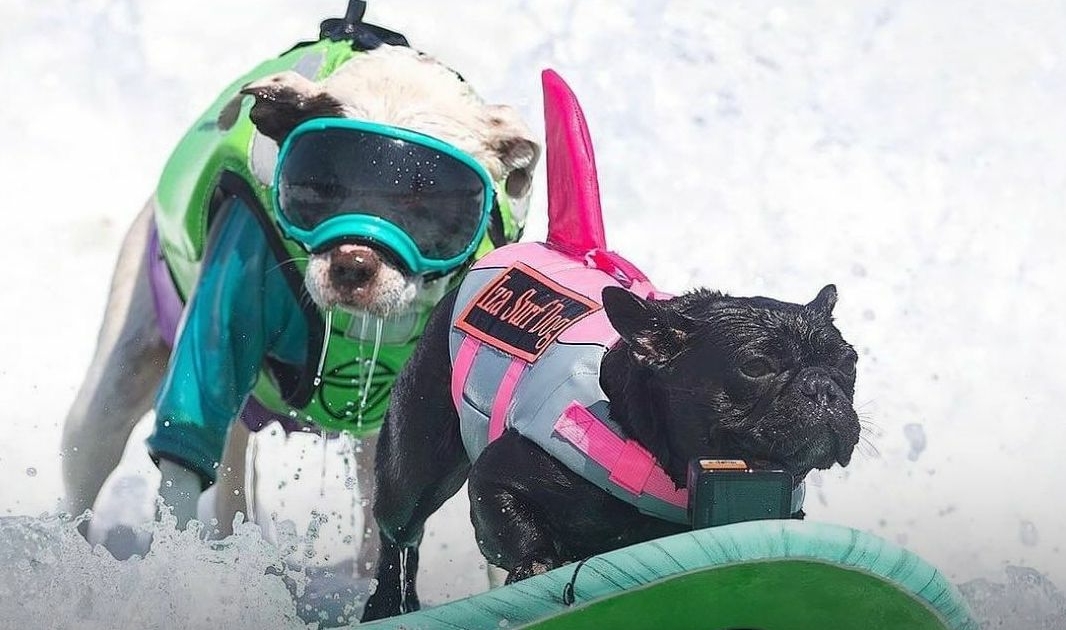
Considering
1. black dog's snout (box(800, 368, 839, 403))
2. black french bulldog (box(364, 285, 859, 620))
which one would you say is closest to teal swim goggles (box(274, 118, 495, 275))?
black french bulldog (box(364, 285, 859, 620))

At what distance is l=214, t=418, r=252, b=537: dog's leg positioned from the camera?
232 inches

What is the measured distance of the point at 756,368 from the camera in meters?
3.64

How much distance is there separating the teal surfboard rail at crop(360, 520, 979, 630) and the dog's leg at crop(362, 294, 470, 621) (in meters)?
1.03

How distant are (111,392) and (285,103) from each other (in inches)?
48.0

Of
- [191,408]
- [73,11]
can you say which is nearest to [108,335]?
[191,408]

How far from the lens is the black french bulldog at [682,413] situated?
3.60 meters

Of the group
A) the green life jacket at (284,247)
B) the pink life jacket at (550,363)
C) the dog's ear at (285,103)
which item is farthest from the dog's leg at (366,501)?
the pink life jacket at (550,363)

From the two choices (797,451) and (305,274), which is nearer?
(797,451)

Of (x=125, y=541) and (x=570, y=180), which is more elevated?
(x=570, y=180)

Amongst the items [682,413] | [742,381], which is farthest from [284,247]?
[742,381]

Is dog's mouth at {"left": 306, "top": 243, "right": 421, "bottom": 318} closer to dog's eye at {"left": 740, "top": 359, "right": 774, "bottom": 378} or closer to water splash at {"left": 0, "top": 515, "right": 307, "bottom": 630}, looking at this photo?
water splash at {"left": 0, "top": 515, "right": 307, "bottom": 630}

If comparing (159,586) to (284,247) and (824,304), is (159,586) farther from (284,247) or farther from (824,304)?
(824,304)

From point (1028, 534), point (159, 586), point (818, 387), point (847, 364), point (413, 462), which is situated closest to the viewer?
point (818, 387)

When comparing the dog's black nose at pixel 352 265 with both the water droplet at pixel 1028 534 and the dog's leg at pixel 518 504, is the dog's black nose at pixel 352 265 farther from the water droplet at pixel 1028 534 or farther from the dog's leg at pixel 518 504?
the water droplet at pixel 1028 534
